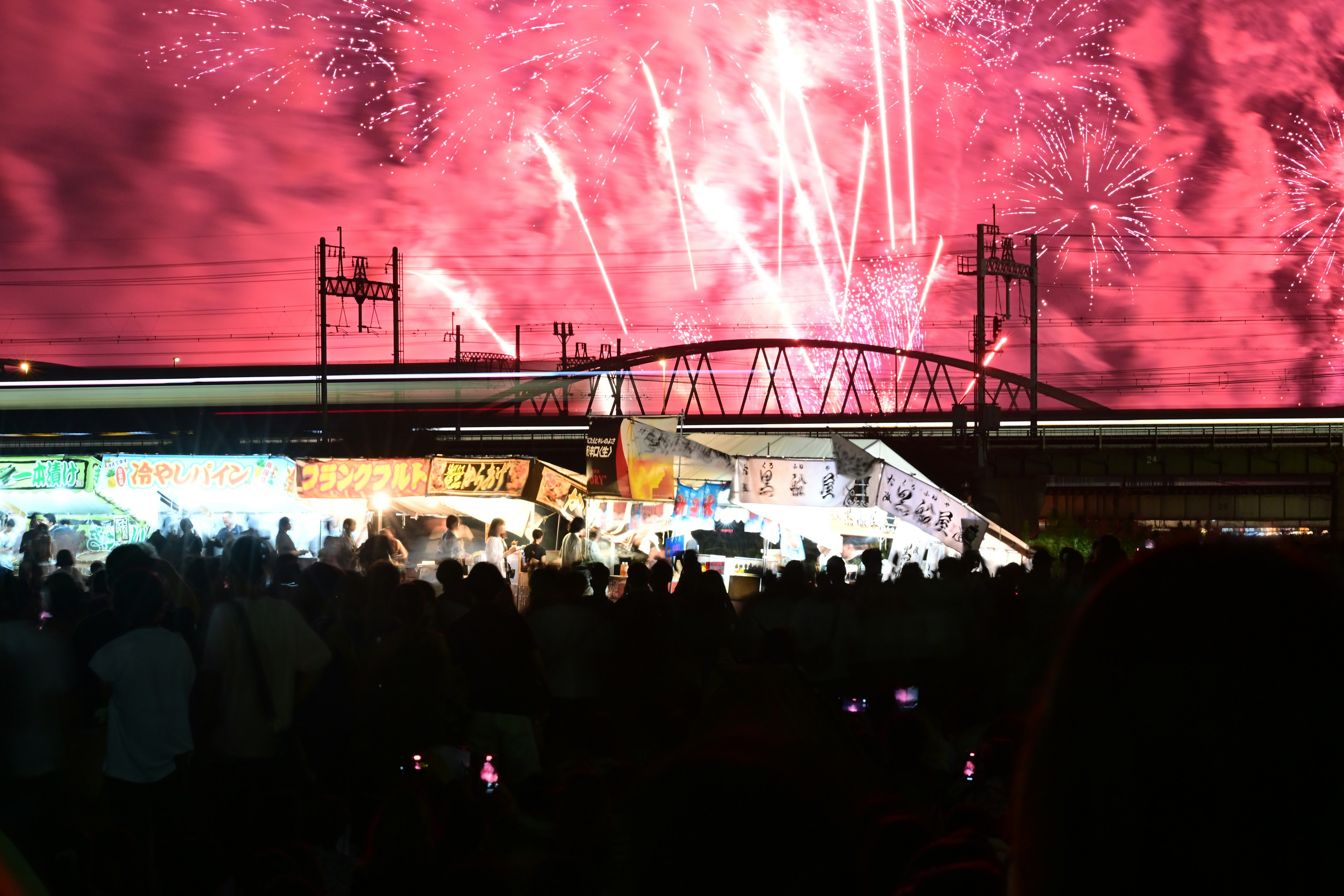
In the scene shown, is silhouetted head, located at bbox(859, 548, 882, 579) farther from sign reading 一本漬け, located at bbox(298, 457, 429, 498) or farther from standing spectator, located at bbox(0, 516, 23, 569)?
standing spectator, located at bbox(0, 516, 23, 569)

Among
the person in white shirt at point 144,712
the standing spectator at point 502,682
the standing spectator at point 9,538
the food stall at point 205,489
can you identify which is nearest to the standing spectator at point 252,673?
the person in white shirt at point 144,712

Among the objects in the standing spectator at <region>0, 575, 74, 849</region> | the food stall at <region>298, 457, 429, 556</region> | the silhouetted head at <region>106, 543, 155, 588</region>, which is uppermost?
the food stall at <region>298, 457, 429, 556</region>

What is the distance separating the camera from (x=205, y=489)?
17.5m

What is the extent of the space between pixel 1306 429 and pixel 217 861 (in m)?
51.2

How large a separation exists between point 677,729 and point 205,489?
47.6 ft

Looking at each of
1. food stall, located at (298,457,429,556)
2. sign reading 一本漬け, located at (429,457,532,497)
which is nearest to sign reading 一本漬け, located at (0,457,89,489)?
food stall, located at (298,457,429,556)

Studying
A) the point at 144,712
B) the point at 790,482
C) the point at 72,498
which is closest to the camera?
the point at 144,712

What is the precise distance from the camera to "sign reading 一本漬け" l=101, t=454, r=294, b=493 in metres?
17.5

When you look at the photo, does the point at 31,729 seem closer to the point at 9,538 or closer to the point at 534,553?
the point at 534,553

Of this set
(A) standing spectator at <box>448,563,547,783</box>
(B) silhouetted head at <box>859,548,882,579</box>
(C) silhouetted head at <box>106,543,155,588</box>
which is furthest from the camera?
(B) silhouetted head at <box>859,548,882,579</box>

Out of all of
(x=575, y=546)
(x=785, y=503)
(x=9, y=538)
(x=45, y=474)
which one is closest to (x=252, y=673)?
(x=575, y=546)

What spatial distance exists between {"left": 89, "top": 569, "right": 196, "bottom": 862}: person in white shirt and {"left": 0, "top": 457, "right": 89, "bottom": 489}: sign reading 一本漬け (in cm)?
1387

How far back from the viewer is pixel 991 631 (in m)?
8.33

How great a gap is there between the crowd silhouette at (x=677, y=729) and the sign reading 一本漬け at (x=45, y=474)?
8969 mm
